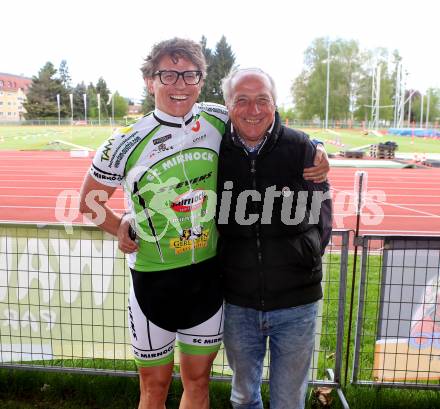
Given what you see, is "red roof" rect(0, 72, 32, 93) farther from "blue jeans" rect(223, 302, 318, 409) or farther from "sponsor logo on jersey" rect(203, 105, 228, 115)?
"blue jeans" rect(223, 302, 318, 409)

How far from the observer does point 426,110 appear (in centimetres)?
7625

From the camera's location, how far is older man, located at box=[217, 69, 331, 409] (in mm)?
2152

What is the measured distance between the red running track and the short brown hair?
7.24 meters

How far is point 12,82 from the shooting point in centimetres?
8962

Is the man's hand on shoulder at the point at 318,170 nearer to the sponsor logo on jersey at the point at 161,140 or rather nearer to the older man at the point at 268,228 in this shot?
the older man at the point at 268,228

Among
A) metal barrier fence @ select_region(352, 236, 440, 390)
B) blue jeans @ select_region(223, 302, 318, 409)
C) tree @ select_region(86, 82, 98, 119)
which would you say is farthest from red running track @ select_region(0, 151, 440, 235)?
tree @ select_region(86, 82, 98, 119)

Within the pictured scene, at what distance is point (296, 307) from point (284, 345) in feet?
0.63

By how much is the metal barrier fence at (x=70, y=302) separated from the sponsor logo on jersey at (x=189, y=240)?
43.1 inches

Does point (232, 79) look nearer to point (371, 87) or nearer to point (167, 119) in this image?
point (167, 119)

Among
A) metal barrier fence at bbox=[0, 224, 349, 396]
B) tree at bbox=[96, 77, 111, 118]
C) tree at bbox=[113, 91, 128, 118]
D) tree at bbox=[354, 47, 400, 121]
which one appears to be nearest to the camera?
metal barrier fence at bbox=[0, 224, 349, 396]

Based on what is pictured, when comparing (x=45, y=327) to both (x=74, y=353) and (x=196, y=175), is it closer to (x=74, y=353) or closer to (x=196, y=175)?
(x=74, y=353)

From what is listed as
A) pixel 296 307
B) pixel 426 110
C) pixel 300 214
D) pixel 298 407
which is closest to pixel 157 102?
pixel 300 214

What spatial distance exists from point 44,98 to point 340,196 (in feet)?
208

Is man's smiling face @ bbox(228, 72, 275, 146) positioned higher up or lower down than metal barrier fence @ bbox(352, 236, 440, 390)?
higher up
